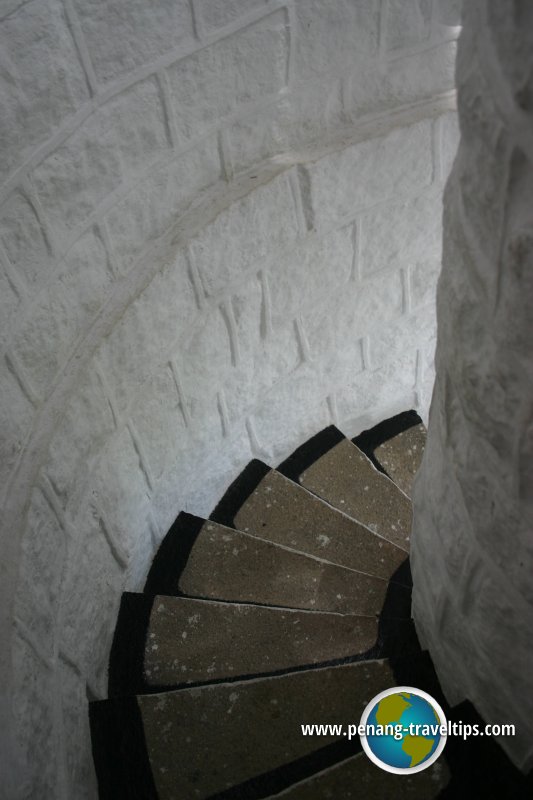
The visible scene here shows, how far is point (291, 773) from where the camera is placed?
1.60m

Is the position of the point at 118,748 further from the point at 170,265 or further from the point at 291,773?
the point at 170,265

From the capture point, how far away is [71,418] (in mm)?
1602

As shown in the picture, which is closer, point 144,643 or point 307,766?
point 307,766

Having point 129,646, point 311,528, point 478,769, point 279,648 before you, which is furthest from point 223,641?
point 478,769

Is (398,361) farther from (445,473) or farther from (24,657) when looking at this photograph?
(24,657)

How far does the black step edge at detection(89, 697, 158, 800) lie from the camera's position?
1638mm

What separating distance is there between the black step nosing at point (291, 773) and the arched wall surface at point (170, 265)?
329 mm

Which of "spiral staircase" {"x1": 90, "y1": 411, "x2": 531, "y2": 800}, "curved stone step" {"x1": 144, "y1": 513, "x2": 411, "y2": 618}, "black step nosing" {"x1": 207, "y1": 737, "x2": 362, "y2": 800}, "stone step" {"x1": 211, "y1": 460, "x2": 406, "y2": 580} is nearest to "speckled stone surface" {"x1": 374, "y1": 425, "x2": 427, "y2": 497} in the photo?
"spiral staircase" {"x1": 90, "y1": 411, "x2": 531, "y2": 800}

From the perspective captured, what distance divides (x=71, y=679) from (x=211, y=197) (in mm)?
1158

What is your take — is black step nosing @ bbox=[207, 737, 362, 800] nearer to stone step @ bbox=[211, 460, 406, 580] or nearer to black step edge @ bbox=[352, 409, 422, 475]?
stone step @ bbox=[211, 460, 406, 580]

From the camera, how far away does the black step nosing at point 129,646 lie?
6.20 ft

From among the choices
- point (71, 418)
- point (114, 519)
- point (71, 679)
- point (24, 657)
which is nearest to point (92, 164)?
point (71, 418)

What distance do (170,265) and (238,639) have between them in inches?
36.8

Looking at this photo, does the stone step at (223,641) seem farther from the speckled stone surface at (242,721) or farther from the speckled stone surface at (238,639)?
the speckled stone surface at (242,721)
